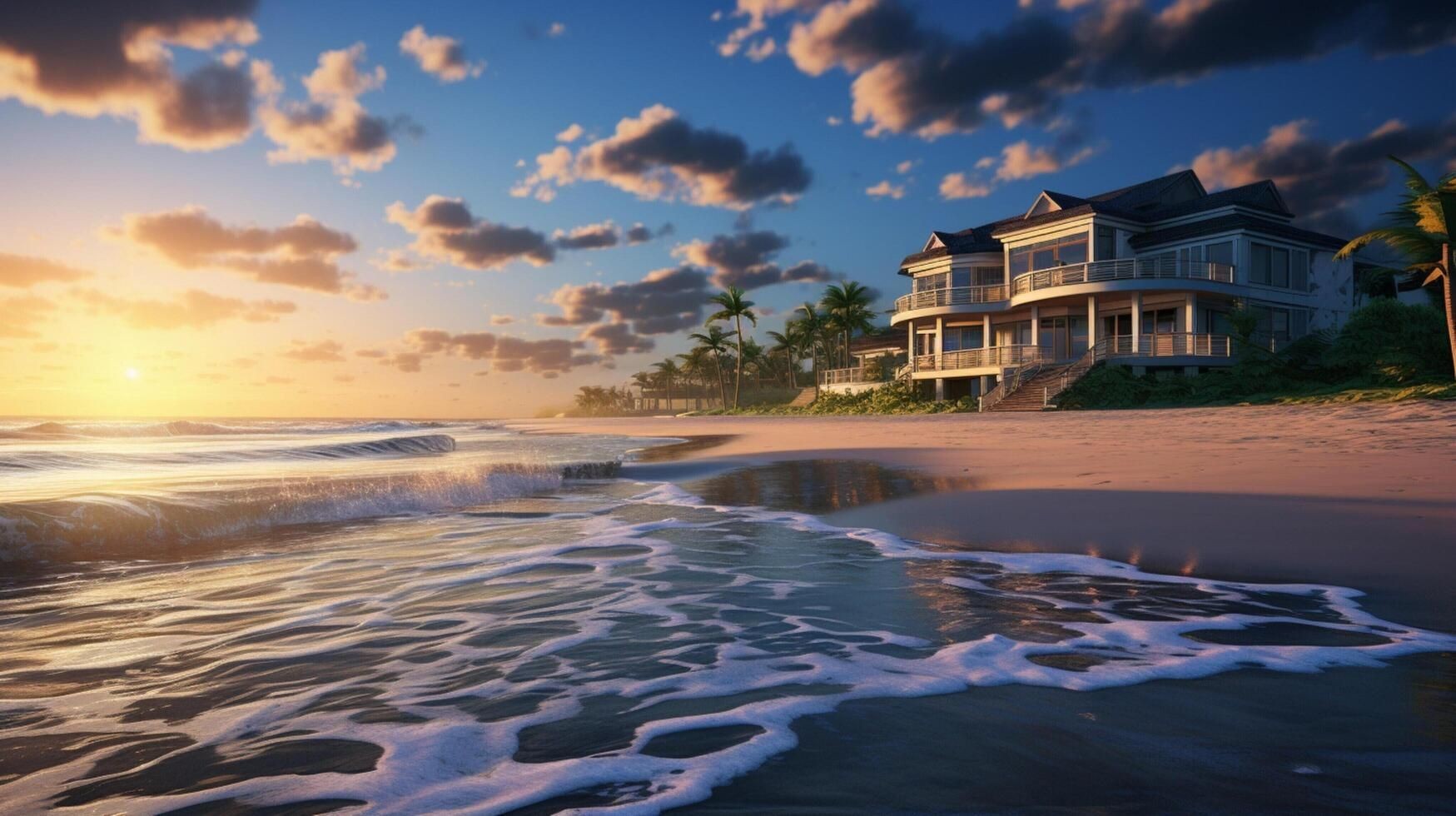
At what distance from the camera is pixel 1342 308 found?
36.1 m

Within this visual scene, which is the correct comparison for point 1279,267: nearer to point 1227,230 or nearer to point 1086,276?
point 1227,230

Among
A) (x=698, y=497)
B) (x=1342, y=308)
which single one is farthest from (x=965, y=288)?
(x=698, y=497)

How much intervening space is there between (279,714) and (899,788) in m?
2.79

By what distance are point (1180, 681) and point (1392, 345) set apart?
27163 mm

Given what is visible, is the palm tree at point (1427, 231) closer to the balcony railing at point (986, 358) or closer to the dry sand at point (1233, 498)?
the dry sand at point (1233, 498)

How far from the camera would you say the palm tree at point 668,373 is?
103938 mm

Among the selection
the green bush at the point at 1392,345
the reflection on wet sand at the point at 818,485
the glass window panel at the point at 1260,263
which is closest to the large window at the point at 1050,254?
the glass window panel at the point at 1260,263

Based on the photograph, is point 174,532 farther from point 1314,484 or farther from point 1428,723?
point 1314,484

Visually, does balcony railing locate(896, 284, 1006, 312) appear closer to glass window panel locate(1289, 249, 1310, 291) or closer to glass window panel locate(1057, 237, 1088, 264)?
glass window panel locate(1057, 237, 1088, 264)

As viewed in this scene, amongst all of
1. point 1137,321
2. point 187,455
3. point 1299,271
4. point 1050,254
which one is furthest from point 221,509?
point 1299,271

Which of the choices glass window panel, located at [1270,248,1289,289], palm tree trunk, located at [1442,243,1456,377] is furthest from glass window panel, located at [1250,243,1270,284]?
palm tree trunk, located at [1442,243,1456,377]

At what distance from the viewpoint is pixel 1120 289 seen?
97.8 feet

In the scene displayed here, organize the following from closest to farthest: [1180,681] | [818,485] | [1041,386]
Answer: [1180,681] → [818,485] → [1041,386]

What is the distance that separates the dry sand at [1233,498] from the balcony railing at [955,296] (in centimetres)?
1902
